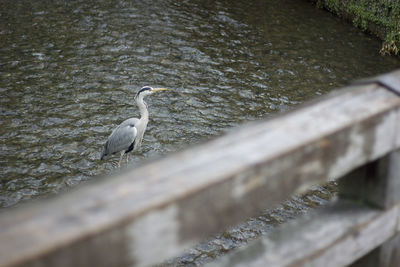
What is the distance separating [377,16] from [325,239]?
38.9ft

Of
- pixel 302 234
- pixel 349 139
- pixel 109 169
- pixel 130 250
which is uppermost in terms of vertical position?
pixel 349 139

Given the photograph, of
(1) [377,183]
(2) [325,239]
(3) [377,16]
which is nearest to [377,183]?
(1) [377,183]

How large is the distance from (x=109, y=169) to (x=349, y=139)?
236 inches

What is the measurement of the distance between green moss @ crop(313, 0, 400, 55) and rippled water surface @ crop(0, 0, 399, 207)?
32 cm

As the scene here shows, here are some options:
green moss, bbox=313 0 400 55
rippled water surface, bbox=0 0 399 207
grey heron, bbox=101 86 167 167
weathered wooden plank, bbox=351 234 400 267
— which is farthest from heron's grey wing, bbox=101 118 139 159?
green moss, bbox=313 0 400 55

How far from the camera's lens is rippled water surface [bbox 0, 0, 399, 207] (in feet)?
23.7

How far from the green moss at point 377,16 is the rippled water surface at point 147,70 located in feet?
1.06

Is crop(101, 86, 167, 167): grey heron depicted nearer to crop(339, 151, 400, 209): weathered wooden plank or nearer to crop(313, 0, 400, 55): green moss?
crop(339, 151, 400, 209): weathered wooden plank

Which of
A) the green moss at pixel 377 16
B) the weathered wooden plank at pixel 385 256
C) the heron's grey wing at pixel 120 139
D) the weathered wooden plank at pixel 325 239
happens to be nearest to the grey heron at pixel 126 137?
the heron's grey wing at pixel 120 139

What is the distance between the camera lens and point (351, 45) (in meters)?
11.4

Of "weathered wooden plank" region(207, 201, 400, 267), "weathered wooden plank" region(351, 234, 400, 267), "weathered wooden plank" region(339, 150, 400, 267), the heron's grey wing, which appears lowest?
the heron's grey wing

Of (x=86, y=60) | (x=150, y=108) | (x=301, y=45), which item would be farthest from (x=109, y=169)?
(x=301, y=45)

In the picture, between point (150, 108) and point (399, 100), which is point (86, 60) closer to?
point (150, 108)

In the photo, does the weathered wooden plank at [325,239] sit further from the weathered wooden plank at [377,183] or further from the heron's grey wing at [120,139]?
the heron's grey wing at [120,139]
